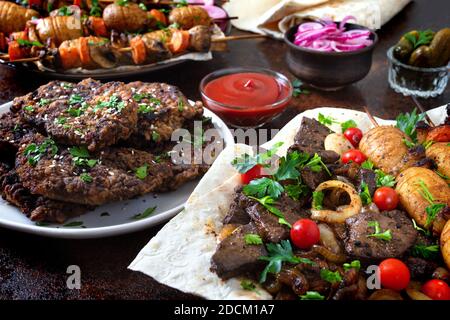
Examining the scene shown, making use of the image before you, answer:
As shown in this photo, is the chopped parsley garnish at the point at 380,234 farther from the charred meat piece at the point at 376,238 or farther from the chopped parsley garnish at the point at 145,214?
the chopped parsley garnish at the point at 145,214

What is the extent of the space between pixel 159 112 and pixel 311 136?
3.30ft

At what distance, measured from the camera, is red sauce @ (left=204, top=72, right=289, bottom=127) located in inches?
154

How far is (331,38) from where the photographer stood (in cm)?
466

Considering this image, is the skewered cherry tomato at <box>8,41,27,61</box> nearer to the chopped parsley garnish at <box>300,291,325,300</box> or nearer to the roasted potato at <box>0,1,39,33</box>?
the roasted potato at <box>0,1,39,33</box>

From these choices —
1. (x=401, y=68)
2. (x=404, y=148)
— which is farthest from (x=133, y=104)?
(x=401, y=68)

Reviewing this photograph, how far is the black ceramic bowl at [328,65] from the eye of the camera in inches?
172

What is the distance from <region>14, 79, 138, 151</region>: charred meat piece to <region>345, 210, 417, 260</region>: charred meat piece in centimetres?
143

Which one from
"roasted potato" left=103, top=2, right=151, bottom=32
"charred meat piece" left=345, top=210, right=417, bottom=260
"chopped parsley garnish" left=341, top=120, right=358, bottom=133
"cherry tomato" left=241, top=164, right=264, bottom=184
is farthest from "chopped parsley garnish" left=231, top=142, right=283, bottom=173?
"roasted potato" left=103, top=2, right=151, bottom=32

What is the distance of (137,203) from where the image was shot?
9.91 feet

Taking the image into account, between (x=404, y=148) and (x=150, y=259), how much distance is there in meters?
1.67

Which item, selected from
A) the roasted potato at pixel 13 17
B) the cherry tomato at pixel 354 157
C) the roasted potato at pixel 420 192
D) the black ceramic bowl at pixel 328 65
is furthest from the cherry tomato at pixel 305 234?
the roasted potato at pixel 13 17

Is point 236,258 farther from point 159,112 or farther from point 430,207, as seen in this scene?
point 159,112

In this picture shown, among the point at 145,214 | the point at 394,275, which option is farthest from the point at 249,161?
the point at 394,275

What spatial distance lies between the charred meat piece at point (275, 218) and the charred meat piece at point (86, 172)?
25.9 inches
